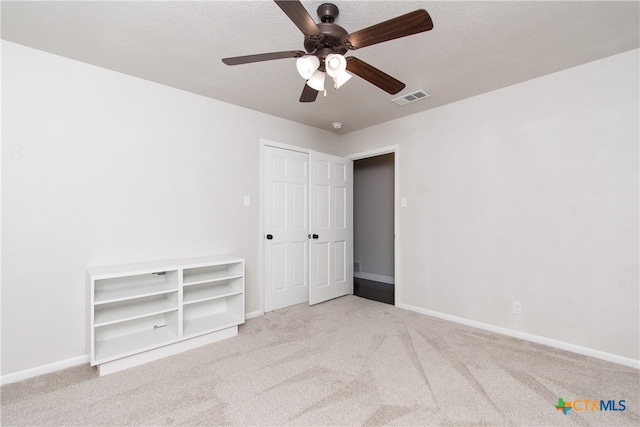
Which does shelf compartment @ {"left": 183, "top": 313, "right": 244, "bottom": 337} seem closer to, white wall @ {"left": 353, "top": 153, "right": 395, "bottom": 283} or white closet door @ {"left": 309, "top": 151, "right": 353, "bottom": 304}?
white closet door @ {"left": 309, "top": 151, "right": 353, "bottom": 304}

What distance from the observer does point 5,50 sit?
221 centimetres

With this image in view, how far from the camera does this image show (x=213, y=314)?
3.23m

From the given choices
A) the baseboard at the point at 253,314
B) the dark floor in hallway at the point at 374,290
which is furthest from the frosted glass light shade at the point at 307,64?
the dark floor in hallway at the point at 374,290

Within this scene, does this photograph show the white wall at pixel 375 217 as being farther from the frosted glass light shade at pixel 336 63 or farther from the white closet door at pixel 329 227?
the frosted glass light shade at pixel 336 63

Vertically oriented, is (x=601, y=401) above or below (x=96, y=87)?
below

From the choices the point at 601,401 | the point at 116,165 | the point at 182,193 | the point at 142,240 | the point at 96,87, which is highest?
the point at 96,87

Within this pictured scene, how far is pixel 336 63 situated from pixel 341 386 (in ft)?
6.82

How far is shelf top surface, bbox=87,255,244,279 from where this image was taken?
2.36 metres

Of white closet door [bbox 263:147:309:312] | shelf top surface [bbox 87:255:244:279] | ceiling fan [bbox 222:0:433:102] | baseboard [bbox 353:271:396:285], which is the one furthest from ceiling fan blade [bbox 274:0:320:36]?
baseboard [bbox 353:271:396:285]

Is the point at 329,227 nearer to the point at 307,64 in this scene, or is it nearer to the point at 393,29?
the point at 307,64

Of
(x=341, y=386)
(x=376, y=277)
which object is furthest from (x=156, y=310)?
(x=376, y=277)

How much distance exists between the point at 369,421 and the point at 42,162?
2983mm

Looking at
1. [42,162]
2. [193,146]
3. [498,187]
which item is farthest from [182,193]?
[498,187]

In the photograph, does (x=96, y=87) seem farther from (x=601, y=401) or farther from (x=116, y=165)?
(x=601, y=401)
